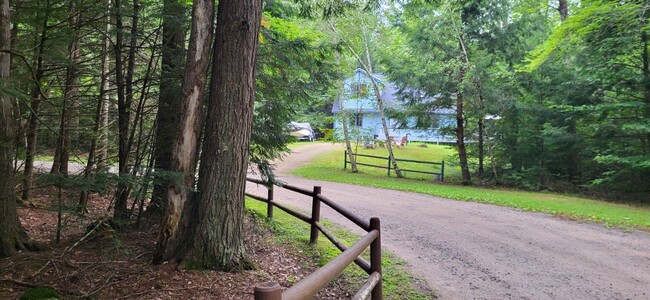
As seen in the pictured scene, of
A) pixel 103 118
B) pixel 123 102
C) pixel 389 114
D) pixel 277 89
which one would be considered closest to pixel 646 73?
pixel 389 114

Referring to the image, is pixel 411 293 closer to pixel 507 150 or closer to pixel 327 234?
pixel 327 234

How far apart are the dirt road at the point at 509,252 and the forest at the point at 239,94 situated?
278 centimetres

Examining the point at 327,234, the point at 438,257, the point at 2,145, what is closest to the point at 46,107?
the point at 2,145

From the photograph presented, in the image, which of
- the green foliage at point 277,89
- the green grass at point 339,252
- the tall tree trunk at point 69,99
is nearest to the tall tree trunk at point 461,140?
the green foliage at point 277,89

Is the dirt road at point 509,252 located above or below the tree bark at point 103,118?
below

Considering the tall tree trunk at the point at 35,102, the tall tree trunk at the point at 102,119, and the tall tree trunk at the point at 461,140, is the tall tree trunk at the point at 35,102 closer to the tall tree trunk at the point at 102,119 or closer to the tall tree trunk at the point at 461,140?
the tall tree trunk at the point at 102,119

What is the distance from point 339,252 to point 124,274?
10.1 ft

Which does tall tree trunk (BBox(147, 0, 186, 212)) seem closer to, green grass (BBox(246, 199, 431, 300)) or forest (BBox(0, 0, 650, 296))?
forest (BBox(0, 0, 650, 296))

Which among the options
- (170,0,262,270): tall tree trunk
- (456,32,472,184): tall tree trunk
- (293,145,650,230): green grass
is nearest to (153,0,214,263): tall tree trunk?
(170,0,262,270): tall tree trunk

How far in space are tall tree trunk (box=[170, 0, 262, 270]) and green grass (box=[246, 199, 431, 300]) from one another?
1.58 meters

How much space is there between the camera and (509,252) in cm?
638

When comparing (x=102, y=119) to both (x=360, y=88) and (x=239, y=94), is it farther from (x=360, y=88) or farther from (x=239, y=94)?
(x=360, y=88)

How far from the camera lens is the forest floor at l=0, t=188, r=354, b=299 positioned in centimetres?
406

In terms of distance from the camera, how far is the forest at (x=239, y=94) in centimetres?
454
